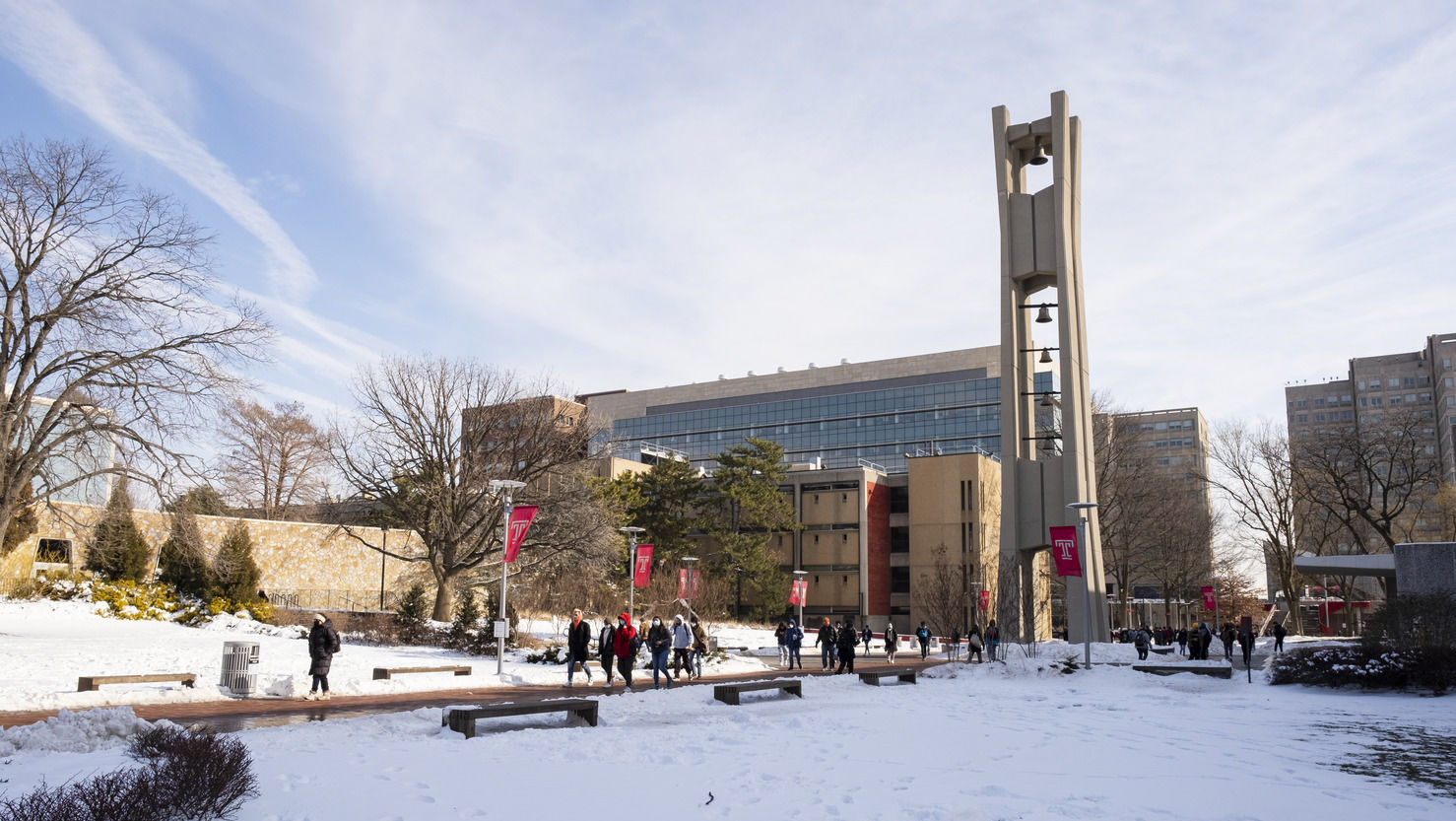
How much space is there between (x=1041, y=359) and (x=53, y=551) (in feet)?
127

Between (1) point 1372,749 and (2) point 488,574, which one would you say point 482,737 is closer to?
(1) point 1372,749

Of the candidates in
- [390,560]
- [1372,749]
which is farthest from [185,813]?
[390,560]

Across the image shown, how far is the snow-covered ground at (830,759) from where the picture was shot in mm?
8852

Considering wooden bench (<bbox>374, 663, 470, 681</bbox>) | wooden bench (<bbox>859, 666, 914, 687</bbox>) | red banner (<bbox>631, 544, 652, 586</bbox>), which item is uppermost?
red banner (<bbox>631, 544, 652, 586</bbox>)

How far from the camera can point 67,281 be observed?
1007 inches

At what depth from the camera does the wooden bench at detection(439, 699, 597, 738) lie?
1241cm

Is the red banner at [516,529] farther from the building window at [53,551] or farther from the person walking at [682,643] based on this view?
the building window at [53,551]

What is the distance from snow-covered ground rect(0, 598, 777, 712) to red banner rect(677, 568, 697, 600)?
706cm

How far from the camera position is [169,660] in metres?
23.0

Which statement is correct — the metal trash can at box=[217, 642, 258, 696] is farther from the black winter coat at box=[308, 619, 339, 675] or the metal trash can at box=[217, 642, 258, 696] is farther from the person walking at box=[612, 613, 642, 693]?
the person walking at box=[612, 613, 642, 693]

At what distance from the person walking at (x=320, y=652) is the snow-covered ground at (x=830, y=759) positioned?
1.14 meters

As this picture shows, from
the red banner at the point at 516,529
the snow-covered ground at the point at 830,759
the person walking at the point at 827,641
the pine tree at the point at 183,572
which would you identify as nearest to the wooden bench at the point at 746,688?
the snow-covered ground at the point at 830,759

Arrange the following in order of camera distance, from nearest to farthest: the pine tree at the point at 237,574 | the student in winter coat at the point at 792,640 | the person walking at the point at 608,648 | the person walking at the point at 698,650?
1. the person walking at the point at 608,648
2. the person walking at the point at 698,650
3. the student in winter coat at the point at 792,640
4. the pine tree at the point at 237,574

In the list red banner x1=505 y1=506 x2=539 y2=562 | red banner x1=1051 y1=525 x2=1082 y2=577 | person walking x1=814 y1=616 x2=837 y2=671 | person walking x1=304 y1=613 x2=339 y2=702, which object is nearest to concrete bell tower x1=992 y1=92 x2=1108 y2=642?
red banner x1=1051 y1=525 x2=1082 y2=577
